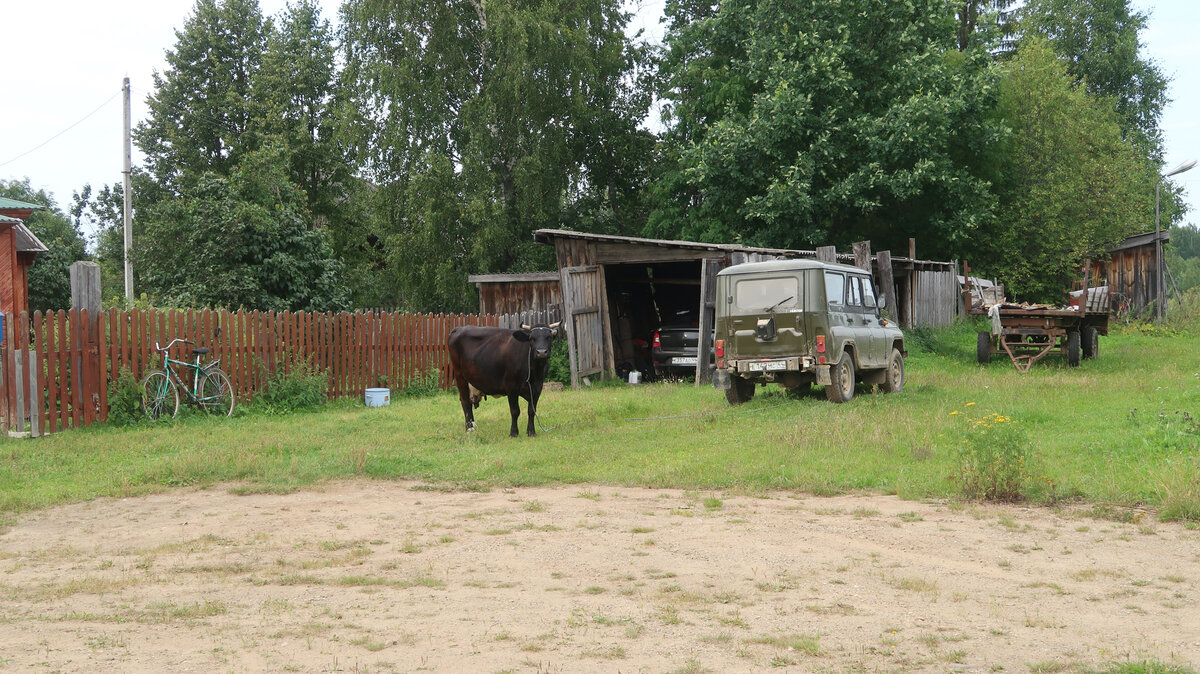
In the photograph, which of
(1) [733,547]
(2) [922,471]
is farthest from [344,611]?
(2) [922,471]

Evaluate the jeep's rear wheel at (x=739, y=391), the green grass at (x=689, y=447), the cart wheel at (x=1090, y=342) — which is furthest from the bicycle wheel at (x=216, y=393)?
the cart wheel at (x=1090, y=342)

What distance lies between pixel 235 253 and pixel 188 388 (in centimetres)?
709

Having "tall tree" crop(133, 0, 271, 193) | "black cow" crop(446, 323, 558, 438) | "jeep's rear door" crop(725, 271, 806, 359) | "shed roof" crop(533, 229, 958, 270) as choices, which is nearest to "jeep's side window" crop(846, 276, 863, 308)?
"jeep's rear door" crop(725, 271, 806, 359)

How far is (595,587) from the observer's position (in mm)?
5793

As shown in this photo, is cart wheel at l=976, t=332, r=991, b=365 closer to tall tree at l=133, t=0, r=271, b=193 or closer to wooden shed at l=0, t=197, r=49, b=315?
wooden shed at l=0, t=197, r=49, b=315

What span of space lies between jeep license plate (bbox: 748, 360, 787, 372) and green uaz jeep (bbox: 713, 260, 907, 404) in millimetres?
15

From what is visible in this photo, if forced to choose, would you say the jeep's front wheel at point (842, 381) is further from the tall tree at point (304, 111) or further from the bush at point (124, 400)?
the tall tree at point (304, 111)

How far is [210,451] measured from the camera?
Result: 11.1 m

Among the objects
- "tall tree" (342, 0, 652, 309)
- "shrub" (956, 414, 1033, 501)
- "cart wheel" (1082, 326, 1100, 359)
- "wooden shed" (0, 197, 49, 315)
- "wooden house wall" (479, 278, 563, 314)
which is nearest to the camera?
"shrub" (956, 414, 1033, 501)

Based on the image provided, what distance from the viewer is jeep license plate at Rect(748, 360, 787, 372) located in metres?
14.2

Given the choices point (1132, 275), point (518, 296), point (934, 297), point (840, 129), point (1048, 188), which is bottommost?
point (934, 297)

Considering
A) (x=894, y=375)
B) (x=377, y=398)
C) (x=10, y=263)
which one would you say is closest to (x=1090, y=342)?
(x=894, y=375)

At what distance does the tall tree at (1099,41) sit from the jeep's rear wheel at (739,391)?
37.0m

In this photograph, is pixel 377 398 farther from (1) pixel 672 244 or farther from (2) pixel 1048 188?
(2) pixel 1048 188
